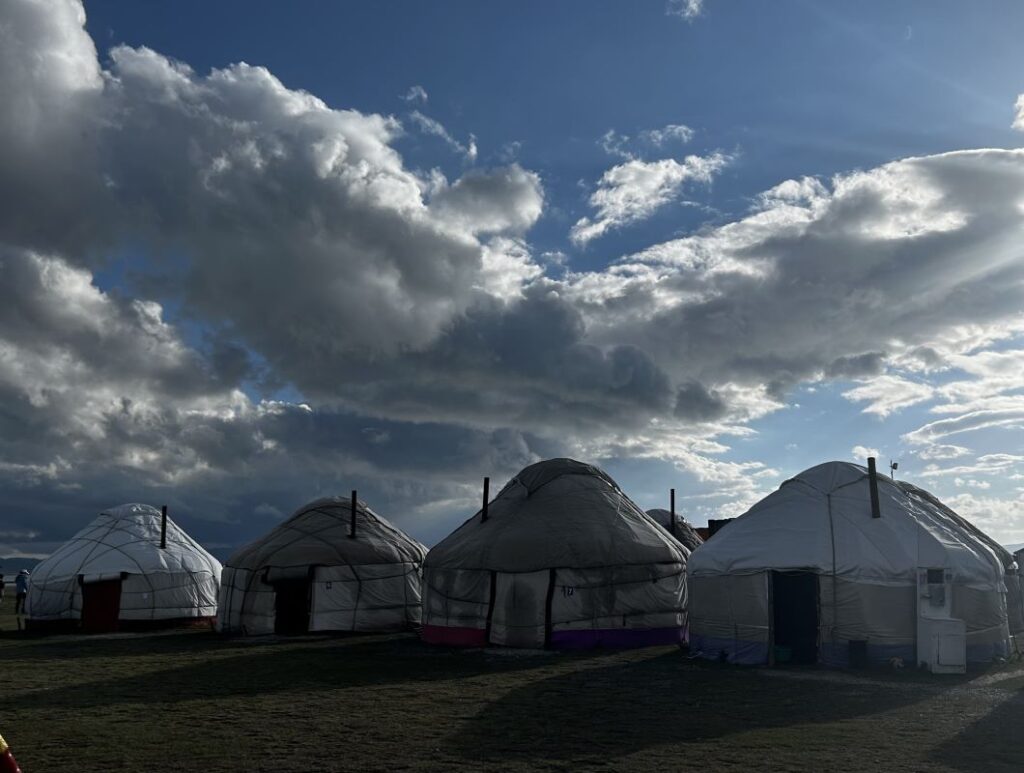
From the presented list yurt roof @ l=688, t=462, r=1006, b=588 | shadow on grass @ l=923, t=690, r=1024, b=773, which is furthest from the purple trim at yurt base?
shadow on grass @ l=923, t=690, r=1024, b=773

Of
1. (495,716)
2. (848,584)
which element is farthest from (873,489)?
(495,716)

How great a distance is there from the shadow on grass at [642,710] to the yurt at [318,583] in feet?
36.9

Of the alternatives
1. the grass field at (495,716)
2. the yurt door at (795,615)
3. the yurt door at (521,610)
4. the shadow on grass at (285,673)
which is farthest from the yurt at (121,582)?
the yurt door at (795,615)

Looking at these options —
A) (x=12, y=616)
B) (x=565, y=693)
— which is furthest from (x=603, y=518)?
(x=12, y=616)

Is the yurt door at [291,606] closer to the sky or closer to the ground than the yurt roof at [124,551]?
closer to the ground

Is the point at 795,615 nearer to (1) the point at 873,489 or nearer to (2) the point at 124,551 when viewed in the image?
(1) the point at 873,489

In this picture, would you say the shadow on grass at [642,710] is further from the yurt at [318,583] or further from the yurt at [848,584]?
the yurt at [318,583]

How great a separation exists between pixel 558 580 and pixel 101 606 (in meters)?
16.6

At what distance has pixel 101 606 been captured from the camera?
30734 mm

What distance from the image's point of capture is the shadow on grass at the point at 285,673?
1463 cm

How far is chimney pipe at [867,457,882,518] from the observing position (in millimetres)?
19672

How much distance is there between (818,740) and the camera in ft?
35.5

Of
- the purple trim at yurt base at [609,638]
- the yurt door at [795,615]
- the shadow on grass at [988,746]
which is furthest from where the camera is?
the purple trim at yurt base at [609,638]

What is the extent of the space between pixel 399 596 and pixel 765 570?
12.8 meters
